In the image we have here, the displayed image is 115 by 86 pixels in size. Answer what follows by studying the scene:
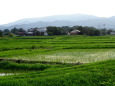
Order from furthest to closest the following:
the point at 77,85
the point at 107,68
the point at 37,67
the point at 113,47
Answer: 1. the point at 113,47
2. the point at 37,67
3. the point at 107,68
4. the point at 77,85

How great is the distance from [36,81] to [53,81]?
31.1 inches

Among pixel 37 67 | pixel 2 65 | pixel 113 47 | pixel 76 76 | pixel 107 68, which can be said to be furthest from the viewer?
pixel 113 47

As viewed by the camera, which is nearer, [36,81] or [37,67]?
[36,81]

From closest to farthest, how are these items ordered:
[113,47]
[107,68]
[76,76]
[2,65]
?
[76,76]
[107,68]
[2,65]
[113,47]

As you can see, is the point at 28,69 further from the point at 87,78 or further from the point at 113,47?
the point at 113,47

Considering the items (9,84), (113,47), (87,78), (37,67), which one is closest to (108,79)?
(87,78)

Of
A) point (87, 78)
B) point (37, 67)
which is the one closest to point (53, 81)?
point (87, 78)

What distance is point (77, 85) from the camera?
31.7ft

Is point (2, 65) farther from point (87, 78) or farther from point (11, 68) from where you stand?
point (87, 78)

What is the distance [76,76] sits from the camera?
10.3m

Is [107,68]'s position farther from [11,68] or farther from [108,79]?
[11,68]

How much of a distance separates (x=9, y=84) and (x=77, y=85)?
3095 mm

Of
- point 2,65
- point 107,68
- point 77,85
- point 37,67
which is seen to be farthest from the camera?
point 2,65

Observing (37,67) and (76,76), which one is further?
(37,67)
